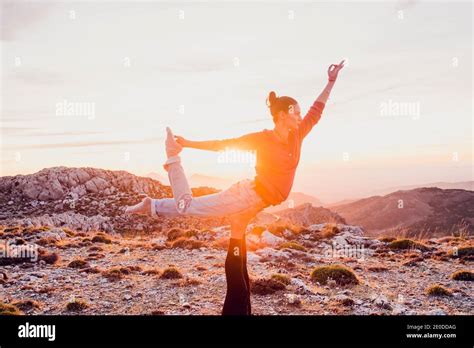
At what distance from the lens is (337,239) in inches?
838

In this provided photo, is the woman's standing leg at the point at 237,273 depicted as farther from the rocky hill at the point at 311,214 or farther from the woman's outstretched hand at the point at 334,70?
the rocky hill at the point at 311,214

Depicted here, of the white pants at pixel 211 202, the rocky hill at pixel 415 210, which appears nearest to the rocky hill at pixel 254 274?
the white pants at pixel 211 202

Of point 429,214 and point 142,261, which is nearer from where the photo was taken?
point 142,261

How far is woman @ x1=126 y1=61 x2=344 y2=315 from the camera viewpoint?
606cm

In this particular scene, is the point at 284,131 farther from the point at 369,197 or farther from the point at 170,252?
the point at 369,197

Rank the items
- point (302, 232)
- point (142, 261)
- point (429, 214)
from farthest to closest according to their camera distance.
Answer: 1. point (429, 214)
2. point (302, 232)
3. point (142, 261)

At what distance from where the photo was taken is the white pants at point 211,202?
6.04 metres

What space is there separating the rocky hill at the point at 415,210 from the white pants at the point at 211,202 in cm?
6252

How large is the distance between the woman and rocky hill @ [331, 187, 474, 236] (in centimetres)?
6204
